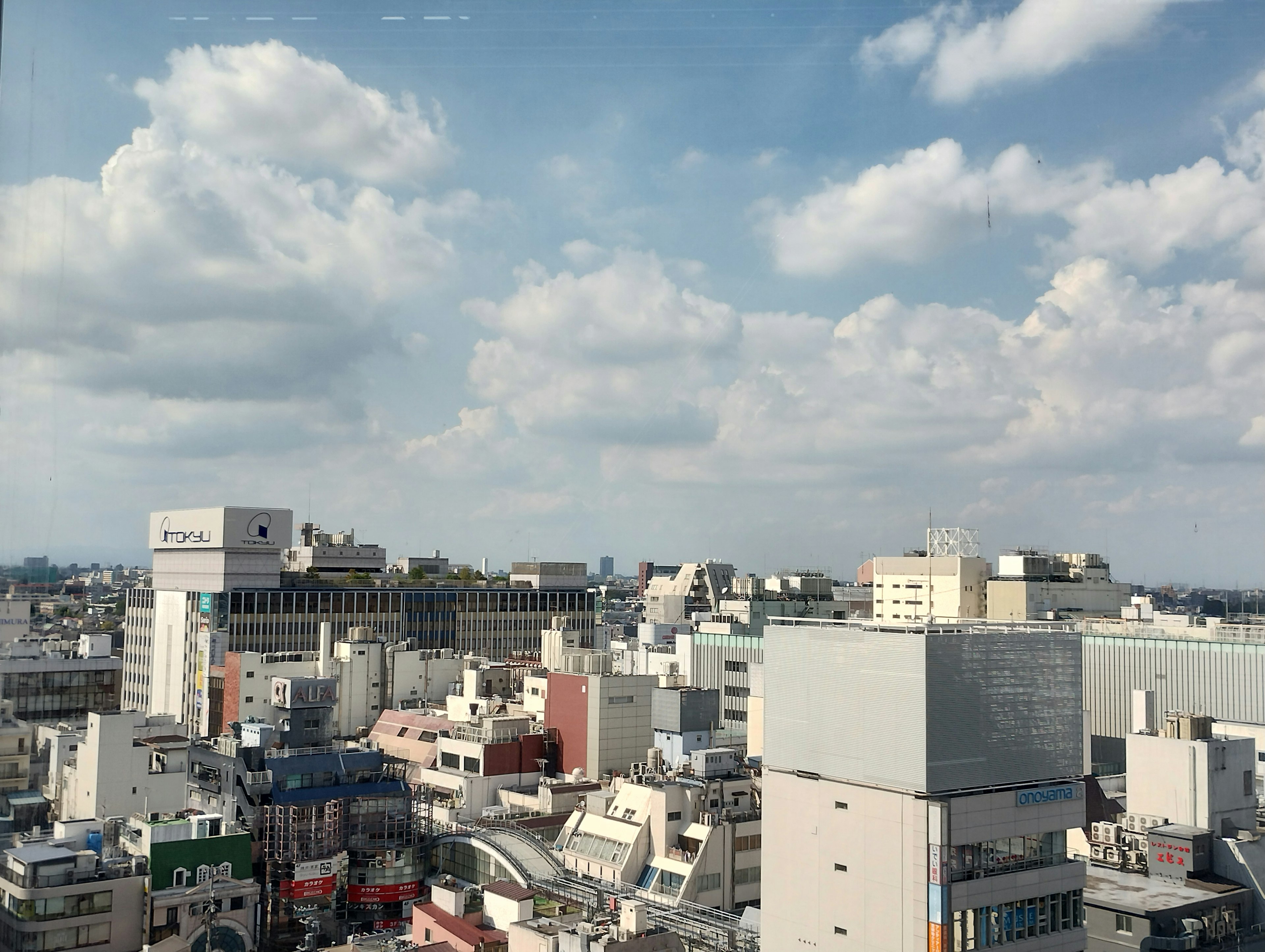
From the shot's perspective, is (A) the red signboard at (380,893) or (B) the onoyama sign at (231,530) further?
(B) the onoyama sign at (231,530)

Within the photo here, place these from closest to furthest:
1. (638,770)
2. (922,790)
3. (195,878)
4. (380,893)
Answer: (922,790) → (195,878) → (380,893) → (638,770)

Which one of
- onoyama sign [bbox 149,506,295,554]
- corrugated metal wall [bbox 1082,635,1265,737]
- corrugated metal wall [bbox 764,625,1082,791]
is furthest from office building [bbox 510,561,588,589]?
corrugated metal wall [bbox 764,625,1082,791]

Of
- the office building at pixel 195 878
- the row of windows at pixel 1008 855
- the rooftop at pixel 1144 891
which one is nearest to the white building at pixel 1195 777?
the rooftop at pixel 1144 891

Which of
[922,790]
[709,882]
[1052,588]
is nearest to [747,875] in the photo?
[709,882]

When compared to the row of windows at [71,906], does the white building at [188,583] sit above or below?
above

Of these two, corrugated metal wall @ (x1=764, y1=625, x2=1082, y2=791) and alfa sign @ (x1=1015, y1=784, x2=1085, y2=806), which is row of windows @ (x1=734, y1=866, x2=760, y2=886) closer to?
corrugated metal wall @ (x1=764, y1=625, x2=1082, y2=791)

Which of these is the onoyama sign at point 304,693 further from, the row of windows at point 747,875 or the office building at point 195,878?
the row of windows at point 747,875

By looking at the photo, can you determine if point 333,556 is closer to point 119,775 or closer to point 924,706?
point 119,775
